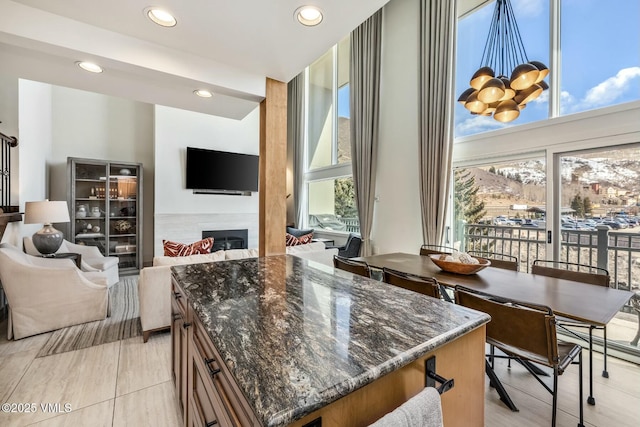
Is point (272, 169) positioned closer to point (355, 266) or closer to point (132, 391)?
point (355, 266)

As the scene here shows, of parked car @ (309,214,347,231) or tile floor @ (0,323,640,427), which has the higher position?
parked car @ (309,214,347,231)

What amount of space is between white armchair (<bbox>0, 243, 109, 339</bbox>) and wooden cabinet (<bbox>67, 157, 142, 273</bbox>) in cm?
244

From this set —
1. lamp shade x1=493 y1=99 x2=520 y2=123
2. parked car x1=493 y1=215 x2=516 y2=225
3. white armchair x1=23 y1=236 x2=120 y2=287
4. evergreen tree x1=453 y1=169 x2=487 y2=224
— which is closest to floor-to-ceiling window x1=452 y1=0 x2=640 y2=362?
parked car x1=493 y1=215 x2=516 y2=225

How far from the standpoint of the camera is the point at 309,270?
5.80 feet

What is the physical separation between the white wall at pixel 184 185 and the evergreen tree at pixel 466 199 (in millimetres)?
3394

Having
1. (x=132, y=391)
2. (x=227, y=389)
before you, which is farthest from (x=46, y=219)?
(x=227, y=389)

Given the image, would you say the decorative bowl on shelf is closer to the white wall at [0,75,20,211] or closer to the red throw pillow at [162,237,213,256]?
the white wall at [0,75,20,211]

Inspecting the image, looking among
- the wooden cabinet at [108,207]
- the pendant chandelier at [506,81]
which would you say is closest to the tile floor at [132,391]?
the pendant chandelier at [506,81]

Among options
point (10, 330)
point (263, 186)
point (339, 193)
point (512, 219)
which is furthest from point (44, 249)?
point (512, 219)

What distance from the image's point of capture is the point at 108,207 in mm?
5090

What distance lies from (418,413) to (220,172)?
5834 millimetres

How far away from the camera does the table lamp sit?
128 inches

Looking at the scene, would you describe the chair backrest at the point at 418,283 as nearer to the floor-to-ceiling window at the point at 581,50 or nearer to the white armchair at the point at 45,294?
the floor-to-ceiling window at the point at 581,50

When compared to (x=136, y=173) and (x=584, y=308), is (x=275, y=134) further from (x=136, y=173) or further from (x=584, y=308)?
(x=136, y=173)
